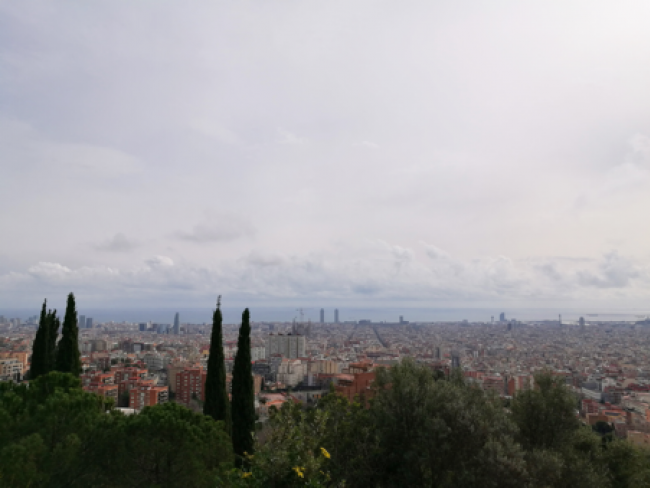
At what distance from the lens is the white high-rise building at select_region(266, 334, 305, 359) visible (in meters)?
99.4

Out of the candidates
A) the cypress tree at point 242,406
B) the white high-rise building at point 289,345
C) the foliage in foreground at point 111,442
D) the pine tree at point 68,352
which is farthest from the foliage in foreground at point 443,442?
the white high-rise building at point 289,345

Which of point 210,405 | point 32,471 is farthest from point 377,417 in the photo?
point 210,405

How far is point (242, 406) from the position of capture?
39.7 feet

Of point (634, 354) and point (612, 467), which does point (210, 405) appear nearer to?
point (612, 467)

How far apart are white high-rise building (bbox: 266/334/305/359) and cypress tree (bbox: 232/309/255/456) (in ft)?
289

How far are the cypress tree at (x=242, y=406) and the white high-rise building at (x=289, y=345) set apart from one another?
87951 millimetres

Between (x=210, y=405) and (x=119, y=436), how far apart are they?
5859mm

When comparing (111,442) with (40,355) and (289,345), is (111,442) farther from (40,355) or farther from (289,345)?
(289,345)

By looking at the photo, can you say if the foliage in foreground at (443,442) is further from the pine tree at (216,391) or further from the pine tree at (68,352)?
the pine tree at (68,352)

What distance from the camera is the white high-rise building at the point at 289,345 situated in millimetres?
99438

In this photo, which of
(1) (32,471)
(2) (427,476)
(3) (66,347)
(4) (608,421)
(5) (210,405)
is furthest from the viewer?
(4) (608,421)

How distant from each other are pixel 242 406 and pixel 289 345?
297ft

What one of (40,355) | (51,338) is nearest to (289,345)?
(51,338)

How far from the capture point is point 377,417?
27.1ft
